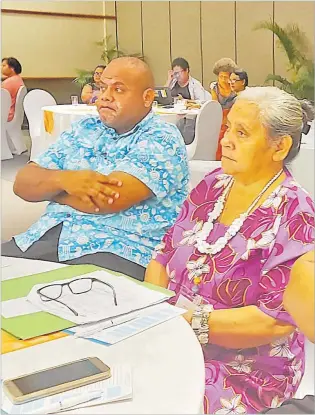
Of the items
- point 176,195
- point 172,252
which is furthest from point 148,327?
point 176,195

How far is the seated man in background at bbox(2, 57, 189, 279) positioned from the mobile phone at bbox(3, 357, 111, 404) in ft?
1.54

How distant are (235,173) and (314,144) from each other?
210mm

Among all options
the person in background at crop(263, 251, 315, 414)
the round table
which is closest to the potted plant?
the round table

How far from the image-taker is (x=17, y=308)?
1.60 metres

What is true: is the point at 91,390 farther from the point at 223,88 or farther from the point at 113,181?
the point at 223,88

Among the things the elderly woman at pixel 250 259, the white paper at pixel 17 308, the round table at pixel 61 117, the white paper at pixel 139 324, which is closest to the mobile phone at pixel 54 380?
the white paper at pixel 139 324

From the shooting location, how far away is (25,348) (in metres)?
1.44

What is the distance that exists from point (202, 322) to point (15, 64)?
85 centimetres

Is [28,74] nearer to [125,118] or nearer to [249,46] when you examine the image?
[125,118]

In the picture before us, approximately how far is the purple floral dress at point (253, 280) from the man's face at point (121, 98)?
283mm

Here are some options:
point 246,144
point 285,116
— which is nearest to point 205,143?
point 246,144

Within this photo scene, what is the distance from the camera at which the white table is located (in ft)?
4.05

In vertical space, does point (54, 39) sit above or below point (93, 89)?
above

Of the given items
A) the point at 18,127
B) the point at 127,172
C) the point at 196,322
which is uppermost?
the point at 18,127
